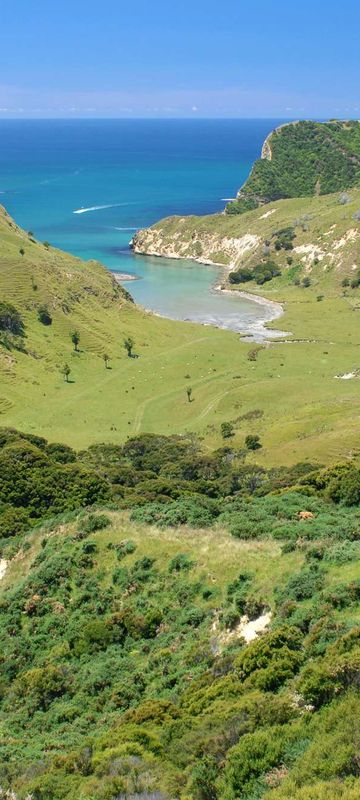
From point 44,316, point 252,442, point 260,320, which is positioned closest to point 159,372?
point 44,316

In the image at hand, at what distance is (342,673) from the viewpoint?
A: 19109 millimetres

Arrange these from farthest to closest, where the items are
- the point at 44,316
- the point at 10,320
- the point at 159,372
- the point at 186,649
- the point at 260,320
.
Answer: the point at 260,320 → the point at 44,316 → the point at 10,320 → the point at 159,372 → the point at 186,649

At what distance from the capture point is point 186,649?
27.5 metres

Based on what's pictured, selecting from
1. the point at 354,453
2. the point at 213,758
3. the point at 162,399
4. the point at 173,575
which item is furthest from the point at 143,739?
the point at 162,399

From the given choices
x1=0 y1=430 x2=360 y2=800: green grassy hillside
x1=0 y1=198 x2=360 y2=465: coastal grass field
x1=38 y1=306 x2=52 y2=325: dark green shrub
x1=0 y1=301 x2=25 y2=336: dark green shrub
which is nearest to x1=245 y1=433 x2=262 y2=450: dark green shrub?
x1=0 y1=198 x2=360 y2=465: coastal grass field

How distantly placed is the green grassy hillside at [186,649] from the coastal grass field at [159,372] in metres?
24.9

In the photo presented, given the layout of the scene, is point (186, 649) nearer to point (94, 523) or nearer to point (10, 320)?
point (94, 523)

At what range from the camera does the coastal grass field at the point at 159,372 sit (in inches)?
2913

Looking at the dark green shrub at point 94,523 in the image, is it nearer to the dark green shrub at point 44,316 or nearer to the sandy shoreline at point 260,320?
the dark green shrub at point 44,316

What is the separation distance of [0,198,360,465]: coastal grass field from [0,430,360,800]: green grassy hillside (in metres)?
24.9

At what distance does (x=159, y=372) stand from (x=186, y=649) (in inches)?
2886

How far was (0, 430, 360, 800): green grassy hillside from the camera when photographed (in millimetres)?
17875

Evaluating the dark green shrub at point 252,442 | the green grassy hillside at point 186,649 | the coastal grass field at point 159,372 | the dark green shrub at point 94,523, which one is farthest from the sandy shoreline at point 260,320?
the dark green shrub at point 94,523

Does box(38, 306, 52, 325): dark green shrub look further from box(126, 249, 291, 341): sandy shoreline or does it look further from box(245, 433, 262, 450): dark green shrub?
box(245, 433, 262, 450): dark green shrub
